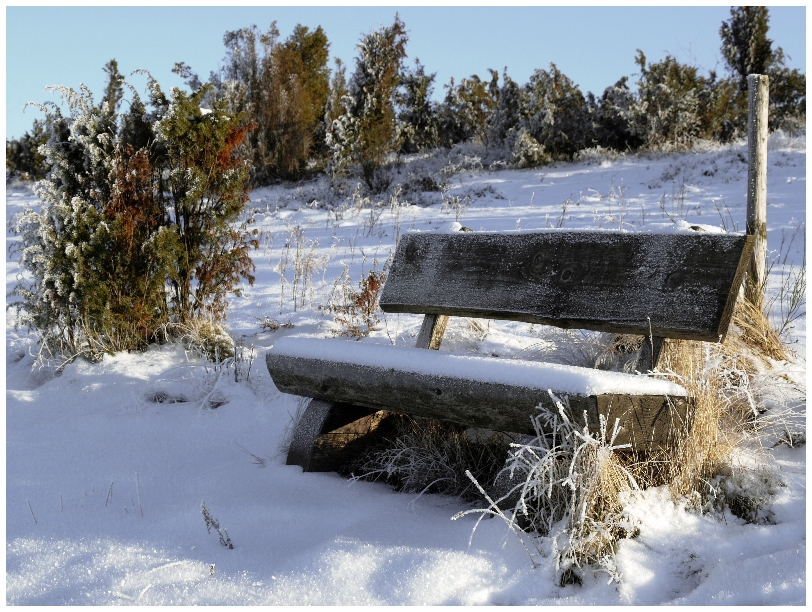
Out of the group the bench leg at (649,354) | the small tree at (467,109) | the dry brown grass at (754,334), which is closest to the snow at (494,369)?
the bench leg at (649,354)

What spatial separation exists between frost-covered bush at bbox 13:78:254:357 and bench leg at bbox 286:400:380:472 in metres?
2.11

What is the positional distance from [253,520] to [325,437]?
1.62 feet

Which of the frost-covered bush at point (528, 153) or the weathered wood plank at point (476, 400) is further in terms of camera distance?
the frost-covered bush at point (528, 153)

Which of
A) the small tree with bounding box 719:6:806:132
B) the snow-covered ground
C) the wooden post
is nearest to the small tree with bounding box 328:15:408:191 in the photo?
the small tree with bounding box 719:6:806:132

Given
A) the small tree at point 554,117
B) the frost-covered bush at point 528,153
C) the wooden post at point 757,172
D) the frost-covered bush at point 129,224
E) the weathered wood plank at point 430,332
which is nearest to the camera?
the weathered wood plank at point 430,332

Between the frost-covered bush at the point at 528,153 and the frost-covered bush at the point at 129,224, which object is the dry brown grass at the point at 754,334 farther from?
the frost-covered bush at the point at 528,153

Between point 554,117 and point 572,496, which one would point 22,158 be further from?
point 572,496

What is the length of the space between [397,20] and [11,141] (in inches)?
481

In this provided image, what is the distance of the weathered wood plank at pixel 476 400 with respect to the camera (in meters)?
2.17

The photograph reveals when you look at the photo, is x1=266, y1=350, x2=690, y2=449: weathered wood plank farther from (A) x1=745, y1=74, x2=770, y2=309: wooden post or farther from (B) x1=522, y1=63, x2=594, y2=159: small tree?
(B) x1=522, y1=63, x2=594, y2=159: small tree

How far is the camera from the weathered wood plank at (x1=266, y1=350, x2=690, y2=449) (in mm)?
2168

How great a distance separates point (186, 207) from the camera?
478 cm

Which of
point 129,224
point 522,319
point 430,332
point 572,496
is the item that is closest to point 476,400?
point 572,496

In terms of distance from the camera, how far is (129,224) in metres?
4.48
